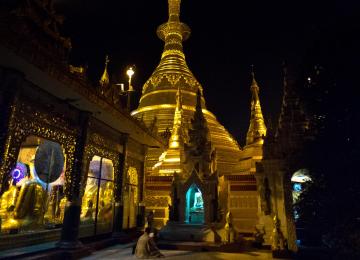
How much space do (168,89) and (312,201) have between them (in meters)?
24.2

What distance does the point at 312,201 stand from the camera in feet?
17.7

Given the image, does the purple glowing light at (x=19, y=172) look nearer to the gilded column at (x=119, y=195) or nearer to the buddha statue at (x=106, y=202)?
the buddha statue at (x=106, y=202)

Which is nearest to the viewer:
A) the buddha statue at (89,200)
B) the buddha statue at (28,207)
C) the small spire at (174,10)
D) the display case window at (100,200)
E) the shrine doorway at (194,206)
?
the buddha statue at (28,207)

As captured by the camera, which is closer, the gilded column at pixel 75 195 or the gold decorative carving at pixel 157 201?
the gilded column at pixel 75 195

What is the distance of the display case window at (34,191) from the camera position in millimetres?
9719

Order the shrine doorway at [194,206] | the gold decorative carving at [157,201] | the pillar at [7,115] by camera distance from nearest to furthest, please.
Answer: the pillar at [7,115]
the shrine doorway at [194,206]
the gold decorative carving at [157,201]

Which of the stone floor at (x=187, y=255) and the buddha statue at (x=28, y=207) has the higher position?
the buddha statue at (x=28, y=207)

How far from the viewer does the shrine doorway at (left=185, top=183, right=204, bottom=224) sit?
36.5 feet

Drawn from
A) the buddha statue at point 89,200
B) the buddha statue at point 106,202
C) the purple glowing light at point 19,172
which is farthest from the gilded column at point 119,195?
the purple glowing light at point 19,172

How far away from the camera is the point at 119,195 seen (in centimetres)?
1127

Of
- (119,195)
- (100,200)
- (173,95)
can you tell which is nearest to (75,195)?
(119,195)

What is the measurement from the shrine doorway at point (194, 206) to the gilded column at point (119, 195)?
2.75 m

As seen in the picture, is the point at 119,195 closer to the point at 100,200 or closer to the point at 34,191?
A: the point at 100,200

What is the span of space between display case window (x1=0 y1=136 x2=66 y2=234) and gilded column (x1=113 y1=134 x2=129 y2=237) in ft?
7.91
